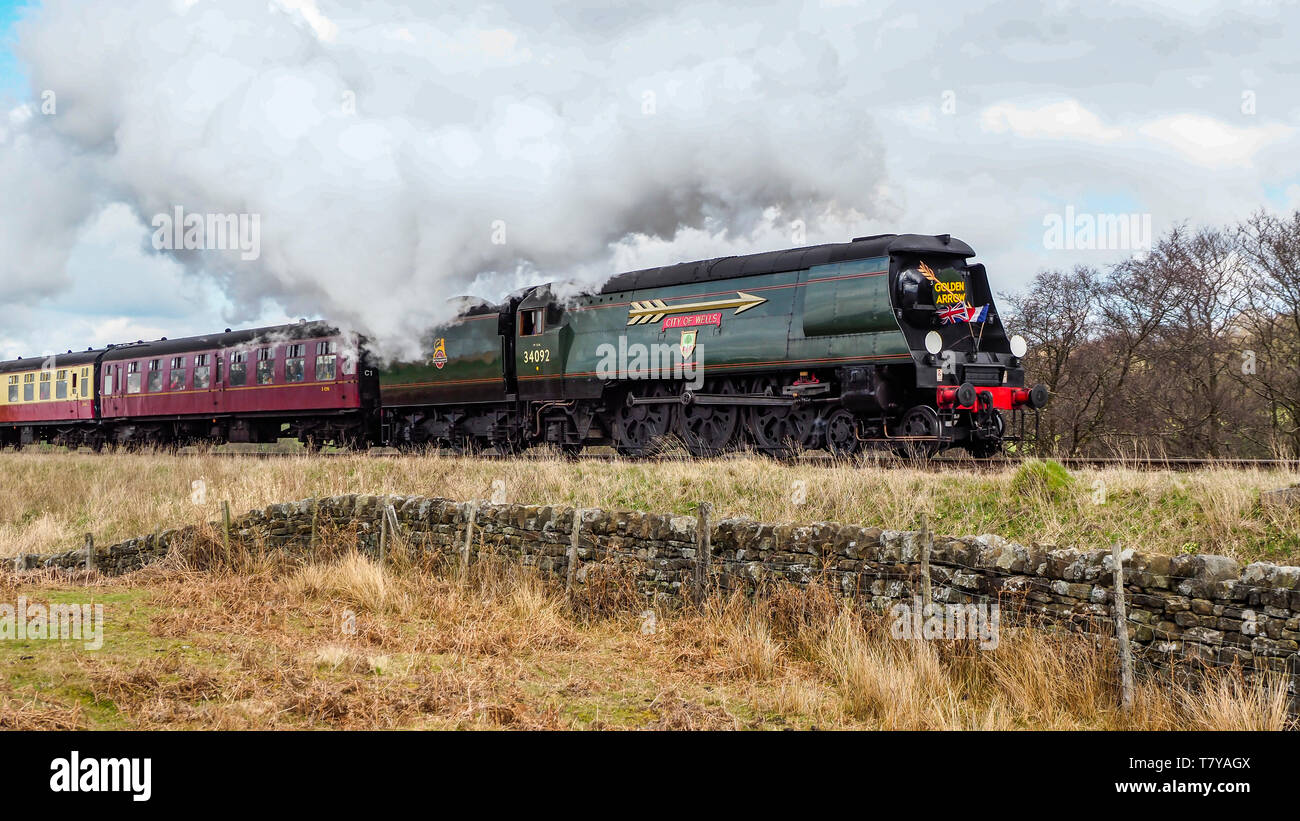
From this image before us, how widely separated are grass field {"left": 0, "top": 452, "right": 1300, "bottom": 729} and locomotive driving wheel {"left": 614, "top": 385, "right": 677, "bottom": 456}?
14.9ft

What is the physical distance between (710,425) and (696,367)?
113cm

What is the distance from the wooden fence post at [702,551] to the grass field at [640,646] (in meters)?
0.25

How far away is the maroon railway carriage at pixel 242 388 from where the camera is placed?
81.4 feet

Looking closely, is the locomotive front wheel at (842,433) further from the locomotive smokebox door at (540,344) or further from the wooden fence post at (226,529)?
the wooden fence post at (226,529)

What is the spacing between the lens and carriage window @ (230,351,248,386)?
27594 mm

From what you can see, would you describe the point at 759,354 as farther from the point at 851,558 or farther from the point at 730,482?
the point at 851,558

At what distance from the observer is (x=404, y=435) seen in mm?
24594

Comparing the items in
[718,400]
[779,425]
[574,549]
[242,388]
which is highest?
[242,388]

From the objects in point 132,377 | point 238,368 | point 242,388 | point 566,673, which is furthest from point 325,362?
point 566,673

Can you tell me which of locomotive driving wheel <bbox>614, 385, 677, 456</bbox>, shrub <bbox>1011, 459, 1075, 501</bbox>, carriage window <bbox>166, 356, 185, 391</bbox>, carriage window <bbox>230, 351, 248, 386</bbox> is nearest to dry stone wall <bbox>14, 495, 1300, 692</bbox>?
shrub <bbox>1011, 459, 1075, 501</bbox>

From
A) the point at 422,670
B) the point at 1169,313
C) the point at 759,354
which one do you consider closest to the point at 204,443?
the point at 759,354

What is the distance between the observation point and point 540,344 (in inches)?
805

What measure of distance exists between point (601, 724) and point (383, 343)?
18.5 m

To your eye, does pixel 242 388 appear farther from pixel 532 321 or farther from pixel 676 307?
pixel 676 307
